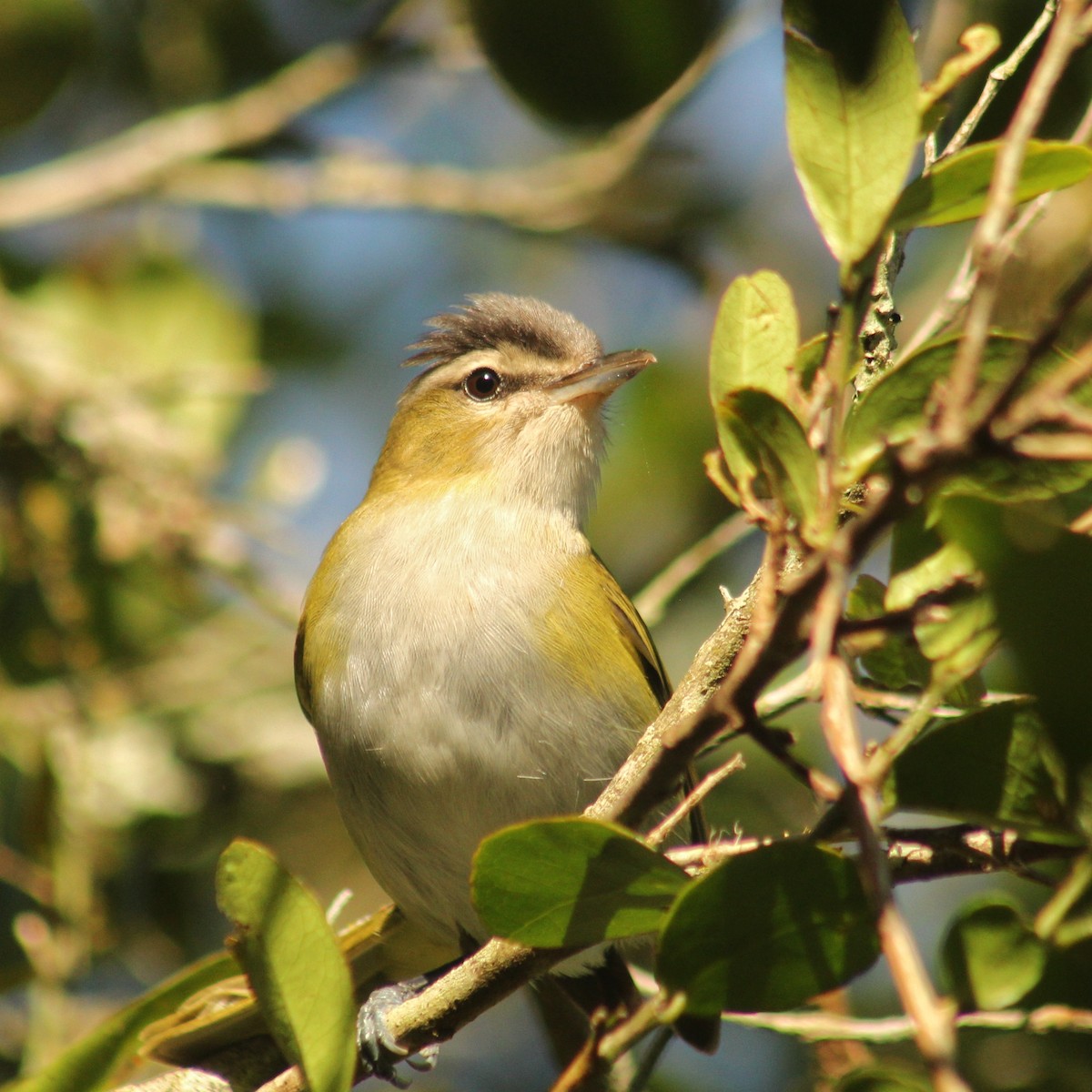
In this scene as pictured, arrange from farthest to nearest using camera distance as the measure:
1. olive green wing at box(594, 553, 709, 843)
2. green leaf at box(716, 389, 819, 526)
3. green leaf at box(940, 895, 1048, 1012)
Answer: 1. olive green wing at box(594, 553, 709, 843)
2. green leaf at box(940, 895, 1048, 1012)
3. green leaf at box(716, 389, 819, 526)

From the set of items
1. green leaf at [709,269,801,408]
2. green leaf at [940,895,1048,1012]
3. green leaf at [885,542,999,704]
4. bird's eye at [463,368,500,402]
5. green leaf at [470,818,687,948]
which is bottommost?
green leaf at [940,895,1048,1012]

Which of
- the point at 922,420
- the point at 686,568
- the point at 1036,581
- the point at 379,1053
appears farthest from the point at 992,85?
the point at 379,1053

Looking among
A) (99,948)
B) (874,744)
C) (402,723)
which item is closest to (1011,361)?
(874,744)


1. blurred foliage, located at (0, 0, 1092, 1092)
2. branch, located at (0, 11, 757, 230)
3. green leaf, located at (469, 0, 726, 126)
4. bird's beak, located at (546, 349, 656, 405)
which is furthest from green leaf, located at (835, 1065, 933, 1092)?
branch, located at (0, 11, 757, 230)

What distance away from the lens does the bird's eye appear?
166 inches

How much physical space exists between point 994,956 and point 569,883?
1.75 ft

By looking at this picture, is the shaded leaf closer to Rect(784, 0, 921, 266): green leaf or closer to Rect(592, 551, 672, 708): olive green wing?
Rect(592, 551, 672, 708): olive green wing

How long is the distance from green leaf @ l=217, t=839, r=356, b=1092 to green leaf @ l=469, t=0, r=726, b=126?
2.38 metres

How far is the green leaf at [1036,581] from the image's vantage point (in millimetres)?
1078

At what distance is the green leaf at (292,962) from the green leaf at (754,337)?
0.75 meters

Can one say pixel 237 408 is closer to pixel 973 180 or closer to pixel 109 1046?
pixel 109 1046

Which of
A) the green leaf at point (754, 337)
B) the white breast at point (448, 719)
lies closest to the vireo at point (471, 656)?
the white breast at point (448, 719)

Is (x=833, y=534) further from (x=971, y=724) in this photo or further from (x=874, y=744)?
(x=874, y=744)

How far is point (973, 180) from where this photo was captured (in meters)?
1.30
